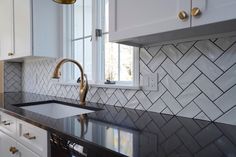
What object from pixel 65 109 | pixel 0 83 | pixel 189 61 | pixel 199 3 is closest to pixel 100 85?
pixel 65 109

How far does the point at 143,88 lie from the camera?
141 centimetres

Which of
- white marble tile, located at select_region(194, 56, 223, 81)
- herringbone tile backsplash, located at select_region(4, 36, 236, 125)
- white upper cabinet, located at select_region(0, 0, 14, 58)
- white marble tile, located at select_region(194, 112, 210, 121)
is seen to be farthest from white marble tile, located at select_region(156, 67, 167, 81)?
white upper cabinet, located at select_region(0, 0, 14, 58)

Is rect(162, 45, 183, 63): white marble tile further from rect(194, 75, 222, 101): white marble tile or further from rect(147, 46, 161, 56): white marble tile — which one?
rect(194, 75, 222, 101): white marble tile

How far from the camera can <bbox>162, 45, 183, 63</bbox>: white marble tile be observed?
48.6 inches

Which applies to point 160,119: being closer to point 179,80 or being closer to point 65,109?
point 179,80

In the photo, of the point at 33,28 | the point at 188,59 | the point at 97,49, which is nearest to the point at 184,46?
the point at 188,59

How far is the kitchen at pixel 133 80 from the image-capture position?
83 centimetres

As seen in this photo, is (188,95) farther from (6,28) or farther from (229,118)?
(6,28)

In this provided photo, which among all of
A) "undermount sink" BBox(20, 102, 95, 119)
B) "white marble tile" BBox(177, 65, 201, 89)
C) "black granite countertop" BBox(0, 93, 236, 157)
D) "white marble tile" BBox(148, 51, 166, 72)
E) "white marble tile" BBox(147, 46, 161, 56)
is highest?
"white marble tile" BBox(147, 46, 161, 56)

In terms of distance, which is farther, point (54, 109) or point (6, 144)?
point (54, 109)

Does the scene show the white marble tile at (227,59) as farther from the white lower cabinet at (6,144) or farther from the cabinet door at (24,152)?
the white lower cabinet at (6,144)

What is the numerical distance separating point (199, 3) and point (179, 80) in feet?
1.71

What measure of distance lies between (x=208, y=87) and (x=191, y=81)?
10 centimetres

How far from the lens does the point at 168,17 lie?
0.91 metres
